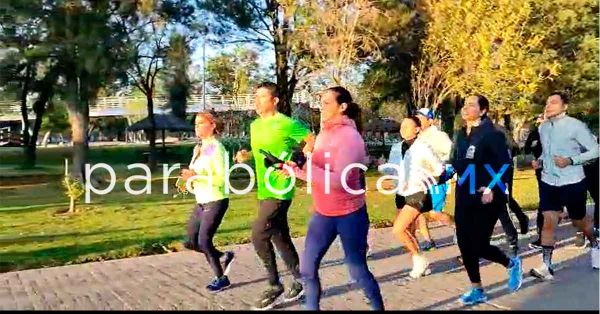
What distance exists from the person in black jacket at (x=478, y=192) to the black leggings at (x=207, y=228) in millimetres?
2164

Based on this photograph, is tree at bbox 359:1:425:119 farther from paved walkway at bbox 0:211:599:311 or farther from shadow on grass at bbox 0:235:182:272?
paved walkway at bbox 0:211:599:311

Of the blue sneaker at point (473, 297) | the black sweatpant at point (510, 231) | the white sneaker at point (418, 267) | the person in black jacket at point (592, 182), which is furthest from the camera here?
the person in black jacket at point (592, 182)

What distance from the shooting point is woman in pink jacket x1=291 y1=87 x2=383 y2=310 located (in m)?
5.29

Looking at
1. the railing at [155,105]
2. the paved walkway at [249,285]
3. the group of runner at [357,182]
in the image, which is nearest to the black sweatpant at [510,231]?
the group of runner at [357,182]

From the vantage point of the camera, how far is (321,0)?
2161cm

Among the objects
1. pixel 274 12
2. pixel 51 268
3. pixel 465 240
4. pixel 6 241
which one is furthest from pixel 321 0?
pixel 465 240

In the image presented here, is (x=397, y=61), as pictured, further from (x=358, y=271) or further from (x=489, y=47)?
(x=358, y=271)

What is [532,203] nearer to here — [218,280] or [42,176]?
[218,280]

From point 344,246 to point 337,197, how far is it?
0.37m

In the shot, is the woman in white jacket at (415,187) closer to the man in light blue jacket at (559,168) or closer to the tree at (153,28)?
the man in light blue jacket at (559,168)

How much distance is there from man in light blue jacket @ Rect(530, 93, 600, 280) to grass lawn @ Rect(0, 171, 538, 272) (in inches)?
177

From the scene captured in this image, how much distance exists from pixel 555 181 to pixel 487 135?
134 cm

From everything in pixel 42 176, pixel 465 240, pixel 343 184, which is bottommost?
pixel 42 176

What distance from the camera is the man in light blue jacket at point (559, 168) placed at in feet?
24.1
